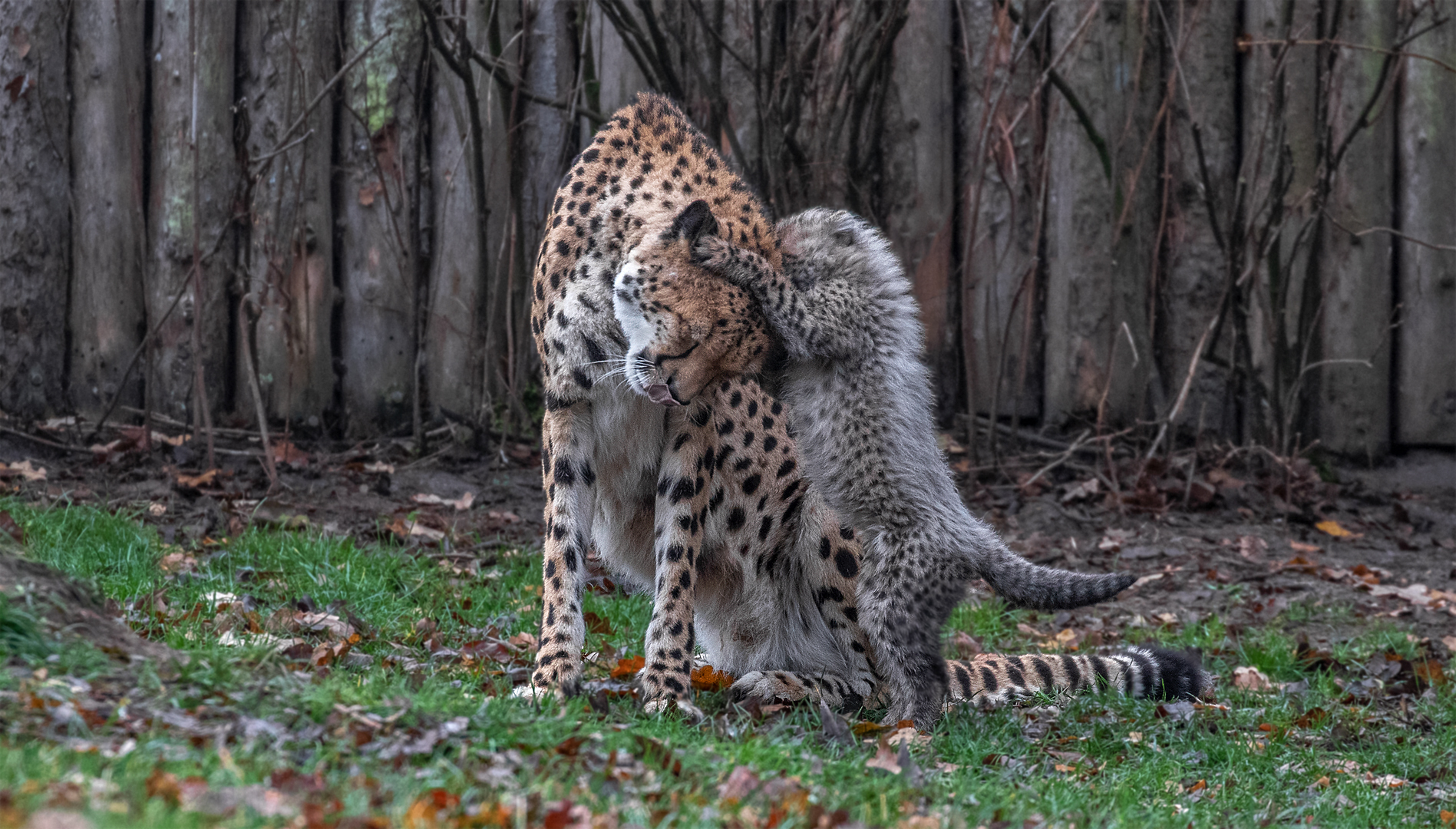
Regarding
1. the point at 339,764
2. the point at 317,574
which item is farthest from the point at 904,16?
the point at 339,764

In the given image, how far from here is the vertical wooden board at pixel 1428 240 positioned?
6980mm

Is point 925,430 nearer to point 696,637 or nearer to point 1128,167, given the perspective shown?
point 696,637

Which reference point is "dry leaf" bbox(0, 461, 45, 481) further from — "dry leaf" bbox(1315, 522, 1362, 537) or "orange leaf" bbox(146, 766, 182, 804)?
"dry leaf" bbox(1315, 522, 1362, 537)

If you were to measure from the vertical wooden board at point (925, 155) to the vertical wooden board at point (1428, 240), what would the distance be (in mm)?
2474

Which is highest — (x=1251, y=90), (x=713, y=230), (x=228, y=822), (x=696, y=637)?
(x=1251, y=90)

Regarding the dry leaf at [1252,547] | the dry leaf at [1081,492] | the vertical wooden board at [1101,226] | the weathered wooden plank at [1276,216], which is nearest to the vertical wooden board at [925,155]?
the vertical wooden board at [1101,226]

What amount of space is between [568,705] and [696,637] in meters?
1.39

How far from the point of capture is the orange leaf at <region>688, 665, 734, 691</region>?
4230 millimetres

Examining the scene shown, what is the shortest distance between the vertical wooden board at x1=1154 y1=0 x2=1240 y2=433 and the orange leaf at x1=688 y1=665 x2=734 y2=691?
3.72 metres

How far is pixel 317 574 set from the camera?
500cm

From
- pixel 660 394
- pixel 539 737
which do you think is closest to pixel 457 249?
pixel 660 394

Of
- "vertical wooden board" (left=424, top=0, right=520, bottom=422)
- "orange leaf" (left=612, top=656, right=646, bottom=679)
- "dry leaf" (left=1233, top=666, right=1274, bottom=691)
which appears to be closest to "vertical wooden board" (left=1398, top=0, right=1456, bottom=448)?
"dry leaf" (left=1233, top=666, right=1274, bottom=691)

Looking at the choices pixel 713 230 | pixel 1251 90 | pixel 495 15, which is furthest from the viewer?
pixel 1251 90

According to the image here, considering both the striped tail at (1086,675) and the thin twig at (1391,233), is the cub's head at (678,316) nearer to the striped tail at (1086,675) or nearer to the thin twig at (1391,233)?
the striped tail at (1086,675)
